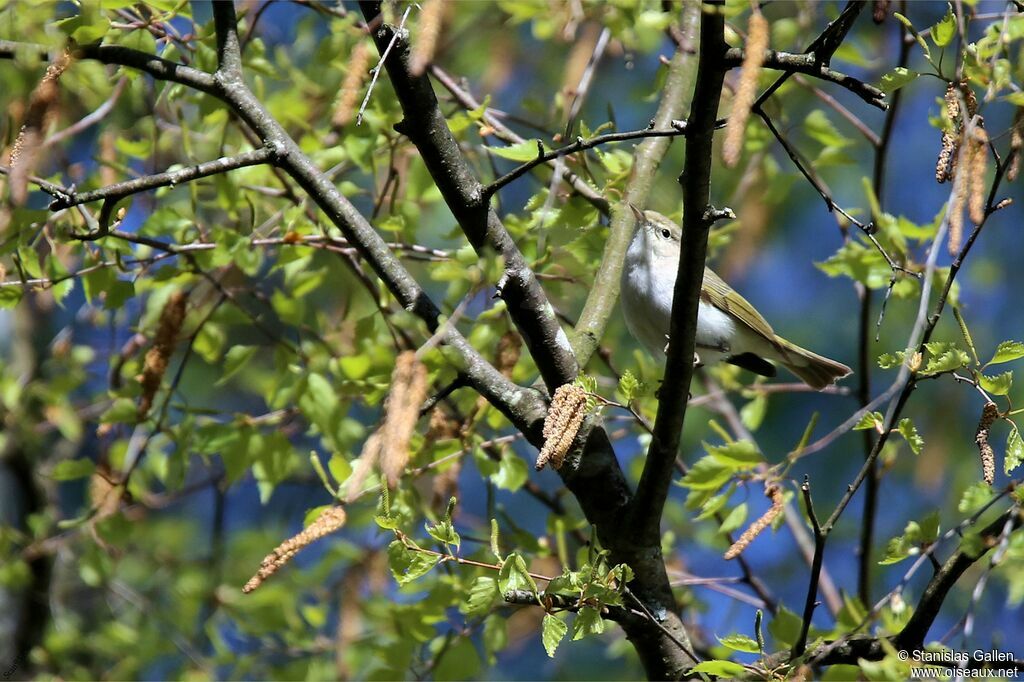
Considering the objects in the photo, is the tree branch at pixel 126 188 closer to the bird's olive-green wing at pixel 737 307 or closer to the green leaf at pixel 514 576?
the green leaf at pixel 514 576

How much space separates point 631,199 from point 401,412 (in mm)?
1671

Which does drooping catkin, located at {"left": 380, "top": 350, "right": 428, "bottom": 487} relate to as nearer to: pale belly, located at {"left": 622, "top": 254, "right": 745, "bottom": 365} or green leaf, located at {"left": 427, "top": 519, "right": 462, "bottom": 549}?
green leaf, located at {"left": 427, "top": 519, "right": 462, "bottom": 549}

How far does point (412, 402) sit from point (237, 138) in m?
2.27

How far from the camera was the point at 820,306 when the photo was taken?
8.04 meters

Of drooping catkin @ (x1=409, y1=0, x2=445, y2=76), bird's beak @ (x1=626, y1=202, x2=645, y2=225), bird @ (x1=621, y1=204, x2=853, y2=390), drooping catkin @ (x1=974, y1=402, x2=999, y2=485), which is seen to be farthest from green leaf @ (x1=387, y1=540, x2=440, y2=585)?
bird @ (x1=621, y1=204, x2=853, y2=390)

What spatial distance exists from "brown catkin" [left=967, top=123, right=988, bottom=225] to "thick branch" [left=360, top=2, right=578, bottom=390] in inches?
39.2

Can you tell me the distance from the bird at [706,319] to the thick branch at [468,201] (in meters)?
1.35

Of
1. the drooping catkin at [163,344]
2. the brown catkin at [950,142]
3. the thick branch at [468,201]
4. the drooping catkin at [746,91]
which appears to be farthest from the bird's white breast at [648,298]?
the drooping catkin at [746,91]

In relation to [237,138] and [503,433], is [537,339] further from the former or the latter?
[237,138]

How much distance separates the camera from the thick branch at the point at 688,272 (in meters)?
1.86

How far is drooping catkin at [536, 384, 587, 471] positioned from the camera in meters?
2.09

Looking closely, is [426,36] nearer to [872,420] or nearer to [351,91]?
[351,91]

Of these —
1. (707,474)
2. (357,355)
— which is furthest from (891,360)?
(357,355)

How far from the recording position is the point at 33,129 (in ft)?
7.32
